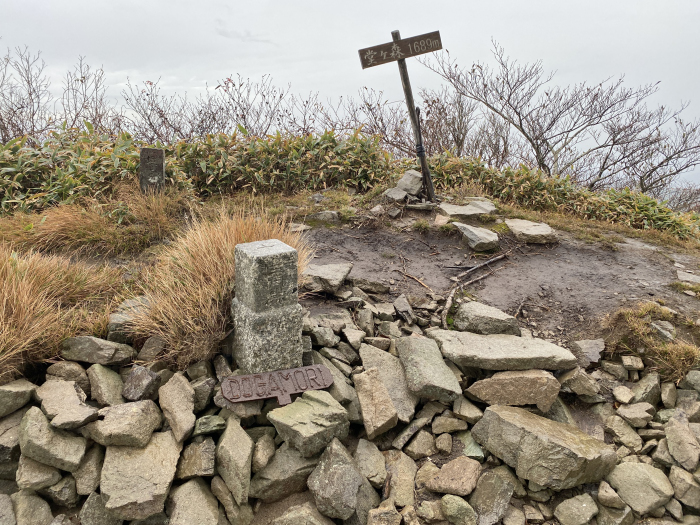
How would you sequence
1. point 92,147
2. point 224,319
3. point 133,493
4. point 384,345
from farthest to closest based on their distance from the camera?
point 92,147 < point 384,345 < point 224,319 < point 133,493

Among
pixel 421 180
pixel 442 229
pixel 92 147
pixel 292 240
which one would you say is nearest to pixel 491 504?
pixel 292 240

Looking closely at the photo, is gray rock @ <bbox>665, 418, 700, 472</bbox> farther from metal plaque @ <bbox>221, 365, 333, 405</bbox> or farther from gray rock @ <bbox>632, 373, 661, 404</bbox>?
metal plaque @ <bbox>221, 365, 333, 405</bbox>

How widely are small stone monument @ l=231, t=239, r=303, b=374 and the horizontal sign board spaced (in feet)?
12.7

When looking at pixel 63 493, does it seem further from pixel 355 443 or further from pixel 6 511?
pixel 355 443

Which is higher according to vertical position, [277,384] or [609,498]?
[277,384]

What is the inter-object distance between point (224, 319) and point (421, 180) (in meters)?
4.63

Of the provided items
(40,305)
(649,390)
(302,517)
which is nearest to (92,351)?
(40,305)

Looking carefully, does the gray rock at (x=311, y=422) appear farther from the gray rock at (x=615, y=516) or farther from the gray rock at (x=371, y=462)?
the gray rock at (x=615, y=516)

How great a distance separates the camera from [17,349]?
2930 mm

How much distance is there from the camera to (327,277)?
4309 millimetres

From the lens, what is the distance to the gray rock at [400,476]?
2775 millimetres

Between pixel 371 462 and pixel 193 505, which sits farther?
pixel 371 462

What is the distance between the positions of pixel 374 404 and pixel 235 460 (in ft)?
3.19

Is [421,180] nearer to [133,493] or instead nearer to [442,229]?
[442,229]
